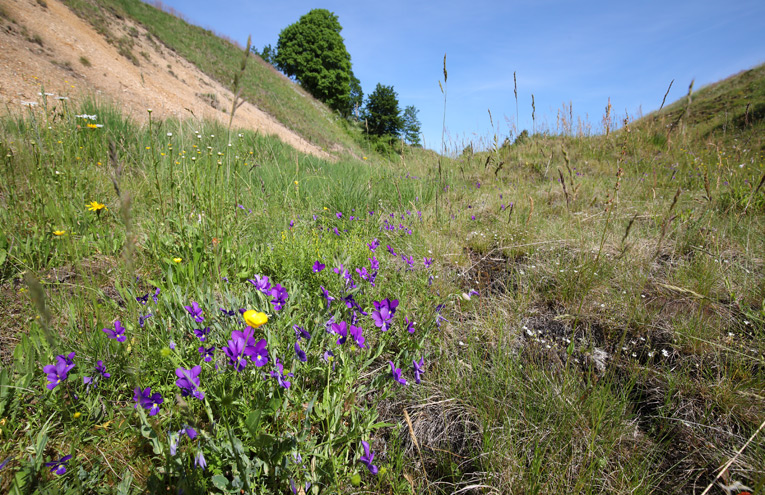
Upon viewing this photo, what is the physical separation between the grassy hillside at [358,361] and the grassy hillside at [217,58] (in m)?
12.8

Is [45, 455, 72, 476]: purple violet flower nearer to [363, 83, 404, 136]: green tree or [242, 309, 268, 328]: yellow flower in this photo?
[242, 309, 268, 328]: yellow flower

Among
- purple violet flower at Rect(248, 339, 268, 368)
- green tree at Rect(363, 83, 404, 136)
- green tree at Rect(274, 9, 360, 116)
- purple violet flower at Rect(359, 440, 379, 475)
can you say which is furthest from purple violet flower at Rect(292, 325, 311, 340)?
green tree at Rect(274, 9, 360, 116)

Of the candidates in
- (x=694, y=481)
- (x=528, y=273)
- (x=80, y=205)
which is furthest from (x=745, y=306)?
(x=80, y=205)

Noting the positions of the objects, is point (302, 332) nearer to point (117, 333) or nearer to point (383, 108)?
point (117, 333)

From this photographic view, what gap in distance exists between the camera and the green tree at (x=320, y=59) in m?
28.4

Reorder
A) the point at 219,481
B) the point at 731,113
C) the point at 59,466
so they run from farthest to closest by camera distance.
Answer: the point at 731,113 → the point at 59,466 → the point at 219,481

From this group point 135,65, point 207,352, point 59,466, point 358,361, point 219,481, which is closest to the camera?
point 219,481

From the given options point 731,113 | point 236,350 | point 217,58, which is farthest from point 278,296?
point 217,58

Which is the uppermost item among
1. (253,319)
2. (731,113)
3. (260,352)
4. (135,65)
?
(731,113)

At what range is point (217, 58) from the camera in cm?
1745

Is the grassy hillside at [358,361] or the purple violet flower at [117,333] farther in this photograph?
the purple violet flower at [117,333]

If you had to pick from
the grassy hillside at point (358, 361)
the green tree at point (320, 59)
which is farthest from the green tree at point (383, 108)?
the grassy hillside at point (358, 361)

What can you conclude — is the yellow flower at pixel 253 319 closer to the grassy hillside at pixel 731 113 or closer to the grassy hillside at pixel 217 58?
the grassy hillside at pixel 731 113

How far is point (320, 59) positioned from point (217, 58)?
1334cm
